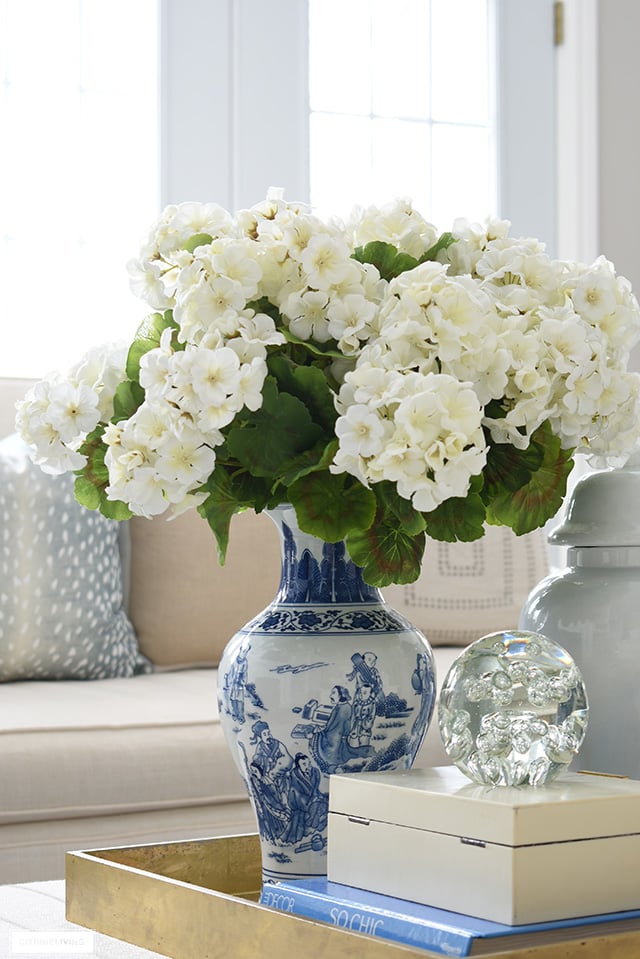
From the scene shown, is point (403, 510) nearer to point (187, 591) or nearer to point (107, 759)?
point (107, 759)

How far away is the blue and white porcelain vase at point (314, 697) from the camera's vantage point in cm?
91

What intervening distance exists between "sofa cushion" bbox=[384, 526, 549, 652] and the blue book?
5.86 feet

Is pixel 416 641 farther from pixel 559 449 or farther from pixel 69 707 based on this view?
pixel 69 707

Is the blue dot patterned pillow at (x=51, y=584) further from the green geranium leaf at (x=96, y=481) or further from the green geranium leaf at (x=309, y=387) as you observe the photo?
the green geranium leaf at (x=309, y=387)

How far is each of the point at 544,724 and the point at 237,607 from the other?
1.66 metres

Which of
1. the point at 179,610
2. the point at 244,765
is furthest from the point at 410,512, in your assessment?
the point at 179,610

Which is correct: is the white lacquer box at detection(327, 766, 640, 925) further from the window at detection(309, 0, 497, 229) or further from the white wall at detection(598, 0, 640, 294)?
the white wall at detection(598, 0, 640, 294)

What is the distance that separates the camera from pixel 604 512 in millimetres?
1049

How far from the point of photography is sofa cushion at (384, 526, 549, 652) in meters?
2.61

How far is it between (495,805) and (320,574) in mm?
305

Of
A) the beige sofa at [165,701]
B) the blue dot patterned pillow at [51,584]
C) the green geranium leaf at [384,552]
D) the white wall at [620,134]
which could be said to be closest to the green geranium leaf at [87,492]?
the green geranium leaf at [384,552]

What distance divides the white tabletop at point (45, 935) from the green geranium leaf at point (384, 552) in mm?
311

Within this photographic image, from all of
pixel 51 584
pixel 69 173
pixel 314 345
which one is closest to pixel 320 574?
pixel 314 345

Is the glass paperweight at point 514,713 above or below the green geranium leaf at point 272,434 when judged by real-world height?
below
